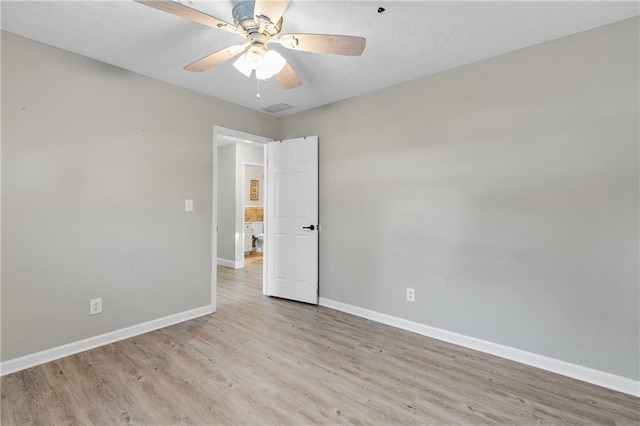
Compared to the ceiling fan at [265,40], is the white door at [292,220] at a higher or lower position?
lower

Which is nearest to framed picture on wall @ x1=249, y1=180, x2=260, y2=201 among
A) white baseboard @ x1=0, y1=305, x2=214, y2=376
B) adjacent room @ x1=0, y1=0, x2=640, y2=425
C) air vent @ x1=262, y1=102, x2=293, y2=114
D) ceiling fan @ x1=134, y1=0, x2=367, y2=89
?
air vent @ x1=262, y1=102, x2=293, y2=114

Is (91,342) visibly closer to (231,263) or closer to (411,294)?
(411,294)

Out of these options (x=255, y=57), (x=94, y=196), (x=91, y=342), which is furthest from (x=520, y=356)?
(x=94, y=196)

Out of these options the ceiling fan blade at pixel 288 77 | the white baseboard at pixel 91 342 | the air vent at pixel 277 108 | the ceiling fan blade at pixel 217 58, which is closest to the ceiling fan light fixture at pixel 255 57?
the ceiling fan blade at pixel 217 58

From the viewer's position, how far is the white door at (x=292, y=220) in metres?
3.83

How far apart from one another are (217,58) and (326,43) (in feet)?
2.56

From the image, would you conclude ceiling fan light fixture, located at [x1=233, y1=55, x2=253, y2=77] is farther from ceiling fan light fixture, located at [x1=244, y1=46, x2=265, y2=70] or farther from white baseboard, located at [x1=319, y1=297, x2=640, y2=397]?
white baseboard, located at [x1=319, y1=297, x2=640, y2=397]

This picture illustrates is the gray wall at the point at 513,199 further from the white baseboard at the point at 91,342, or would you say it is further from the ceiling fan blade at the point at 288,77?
the white baseboard at the point at 91,342

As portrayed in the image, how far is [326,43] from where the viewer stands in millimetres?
1793

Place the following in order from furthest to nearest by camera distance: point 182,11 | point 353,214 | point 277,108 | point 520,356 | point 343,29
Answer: point 277,108 → point 353,214 → point 520,356 → point 343,29 → point 182,11

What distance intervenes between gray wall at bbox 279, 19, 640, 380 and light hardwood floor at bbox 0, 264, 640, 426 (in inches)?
15.9

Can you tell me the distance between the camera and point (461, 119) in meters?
2.77

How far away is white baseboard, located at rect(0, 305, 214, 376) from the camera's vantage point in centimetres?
226

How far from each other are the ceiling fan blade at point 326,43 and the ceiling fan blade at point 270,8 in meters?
0.15
